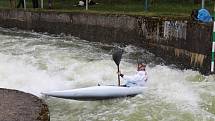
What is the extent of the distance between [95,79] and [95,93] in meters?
1.90

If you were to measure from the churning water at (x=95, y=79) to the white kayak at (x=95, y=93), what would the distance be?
0.42 feet

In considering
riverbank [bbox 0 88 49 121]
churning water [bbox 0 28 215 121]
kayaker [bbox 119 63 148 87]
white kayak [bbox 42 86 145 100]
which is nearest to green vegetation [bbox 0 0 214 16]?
churning water [bbox 0 28 215 121]

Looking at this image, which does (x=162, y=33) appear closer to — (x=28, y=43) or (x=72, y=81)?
(x=72, y=81)

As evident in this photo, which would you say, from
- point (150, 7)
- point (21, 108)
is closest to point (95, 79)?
point (21, 108)

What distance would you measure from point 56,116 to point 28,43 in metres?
8.24

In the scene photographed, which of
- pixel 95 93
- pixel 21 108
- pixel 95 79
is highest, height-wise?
pixel 21 108

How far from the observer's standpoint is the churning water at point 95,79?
→ 8.37 metres

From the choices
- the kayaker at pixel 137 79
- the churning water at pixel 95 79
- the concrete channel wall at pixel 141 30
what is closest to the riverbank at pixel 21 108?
the churning water at pixel 95 79

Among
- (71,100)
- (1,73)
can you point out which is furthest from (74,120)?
(1,73)

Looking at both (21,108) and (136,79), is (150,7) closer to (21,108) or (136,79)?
(136,79)

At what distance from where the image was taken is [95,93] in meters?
9.07

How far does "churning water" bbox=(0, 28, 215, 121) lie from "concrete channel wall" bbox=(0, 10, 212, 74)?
29 centimetres

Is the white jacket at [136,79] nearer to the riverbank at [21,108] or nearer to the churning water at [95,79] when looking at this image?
the churning water at [95,79]

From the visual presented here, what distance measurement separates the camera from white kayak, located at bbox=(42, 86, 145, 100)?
8938 mm
